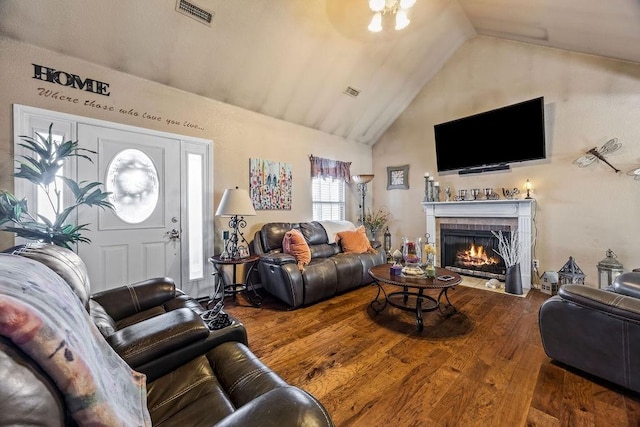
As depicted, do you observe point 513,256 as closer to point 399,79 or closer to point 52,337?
point 399,79

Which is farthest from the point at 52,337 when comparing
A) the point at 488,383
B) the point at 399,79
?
the point at 399,79

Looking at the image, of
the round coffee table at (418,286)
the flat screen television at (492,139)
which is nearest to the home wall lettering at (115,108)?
the round coffee table at (418,286)

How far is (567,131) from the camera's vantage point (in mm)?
3549

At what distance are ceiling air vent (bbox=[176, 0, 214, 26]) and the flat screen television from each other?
3840mm

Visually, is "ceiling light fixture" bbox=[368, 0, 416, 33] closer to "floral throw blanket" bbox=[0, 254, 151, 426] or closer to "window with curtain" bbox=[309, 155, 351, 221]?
Answer: "window with curtain" bbox=[309, 155, 351, 221]

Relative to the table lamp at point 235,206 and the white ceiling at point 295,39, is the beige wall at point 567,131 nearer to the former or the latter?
the white ceiling at point 295,39

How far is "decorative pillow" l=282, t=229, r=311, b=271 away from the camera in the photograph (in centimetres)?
327

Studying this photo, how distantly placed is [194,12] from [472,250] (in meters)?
5.06

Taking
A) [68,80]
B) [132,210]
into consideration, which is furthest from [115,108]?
[132,210]

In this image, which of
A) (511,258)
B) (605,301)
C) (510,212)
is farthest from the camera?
(510,212)

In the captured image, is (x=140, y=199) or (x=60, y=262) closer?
(x=60, y=262)

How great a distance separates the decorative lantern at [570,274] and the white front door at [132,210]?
16.3 ft

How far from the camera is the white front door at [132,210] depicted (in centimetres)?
271

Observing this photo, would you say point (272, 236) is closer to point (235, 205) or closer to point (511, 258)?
point (235, 205)
